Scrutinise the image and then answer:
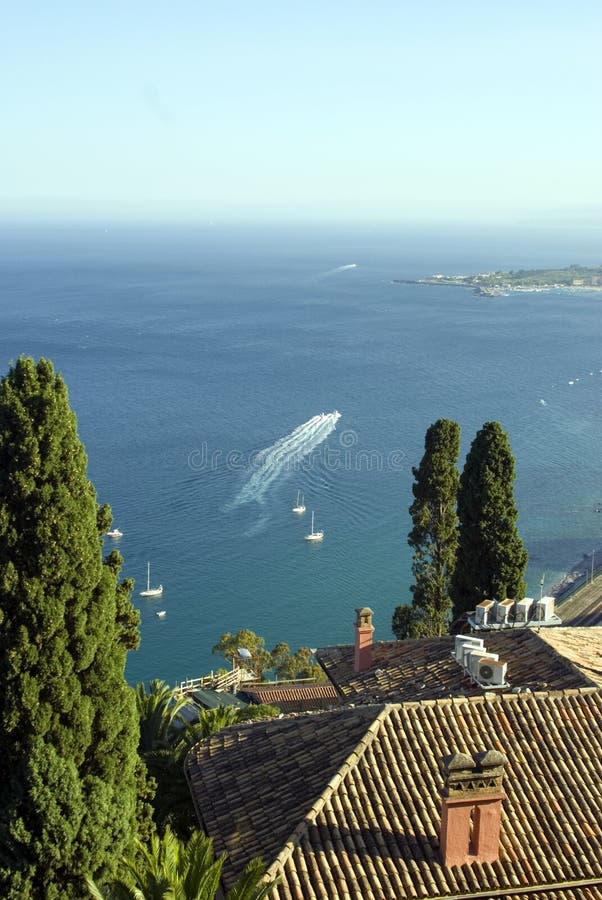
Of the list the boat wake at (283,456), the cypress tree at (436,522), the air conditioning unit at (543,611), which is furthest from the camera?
the boat wake at (283,456)

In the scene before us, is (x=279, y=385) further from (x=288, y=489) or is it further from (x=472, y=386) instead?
(x=288, y=489)

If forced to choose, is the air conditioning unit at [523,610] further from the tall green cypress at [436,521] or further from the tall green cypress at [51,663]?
the tall green cypress at [51,663]

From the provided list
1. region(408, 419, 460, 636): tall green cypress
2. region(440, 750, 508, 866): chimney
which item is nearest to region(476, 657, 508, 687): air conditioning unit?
region(440, 750, 508, 866): chimney

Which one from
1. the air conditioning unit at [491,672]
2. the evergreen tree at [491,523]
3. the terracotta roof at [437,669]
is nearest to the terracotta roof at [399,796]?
the air conditioning unit at [491,672]

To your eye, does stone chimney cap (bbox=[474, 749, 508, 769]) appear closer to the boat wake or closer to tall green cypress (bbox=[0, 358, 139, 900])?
tall green cypress (bbox=[0, 358, 139, 900])

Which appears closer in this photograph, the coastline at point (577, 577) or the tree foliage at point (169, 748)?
the tree foliage at point (169, 748)

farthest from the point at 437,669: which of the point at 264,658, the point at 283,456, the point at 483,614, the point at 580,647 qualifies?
the point at 283,456
